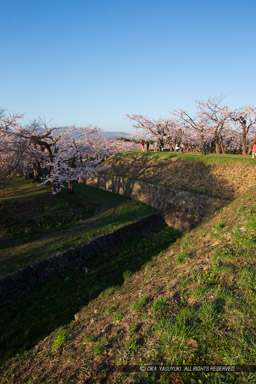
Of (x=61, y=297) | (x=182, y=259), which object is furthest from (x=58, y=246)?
(x=182, y=259)

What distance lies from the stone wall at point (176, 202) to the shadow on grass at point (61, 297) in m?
5.05

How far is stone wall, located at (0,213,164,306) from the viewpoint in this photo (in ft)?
35.5

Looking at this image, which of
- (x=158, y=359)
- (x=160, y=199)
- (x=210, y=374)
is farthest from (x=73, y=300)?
(x=160, y=199)

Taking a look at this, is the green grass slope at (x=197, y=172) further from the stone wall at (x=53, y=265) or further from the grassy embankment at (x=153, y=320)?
the stone wall at (x=53, y=265)

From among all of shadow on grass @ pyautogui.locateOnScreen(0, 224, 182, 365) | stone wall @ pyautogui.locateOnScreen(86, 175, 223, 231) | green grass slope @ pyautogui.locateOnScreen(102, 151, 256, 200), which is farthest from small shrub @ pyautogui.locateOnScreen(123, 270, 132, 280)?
green grass slope @ pyautogui.locateOnScreen(102, 151, 256, 200)

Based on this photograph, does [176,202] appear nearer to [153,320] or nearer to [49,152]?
[49,152]

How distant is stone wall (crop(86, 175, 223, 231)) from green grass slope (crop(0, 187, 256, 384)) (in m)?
9.78

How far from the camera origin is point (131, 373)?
4.59 meters

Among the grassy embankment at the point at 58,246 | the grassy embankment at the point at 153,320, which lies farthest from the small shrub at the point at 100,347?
the grassy embankment at the point at 58,246

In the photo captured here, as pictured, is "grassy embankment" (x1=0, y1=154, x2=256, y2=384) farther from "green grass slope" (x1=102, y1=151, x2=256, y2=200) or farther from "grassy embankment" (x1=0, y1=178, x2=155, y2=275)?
"green grass slope" (x1=102, y1=151, x2=256, y2=200)

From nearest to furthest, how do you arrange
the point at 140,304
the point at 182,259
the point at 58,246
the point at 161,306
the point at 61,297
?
1. the point at 161,306
2. the point at 140,304
3. the point at 182,259
4. the point at 61,297
5. the point at 58,246

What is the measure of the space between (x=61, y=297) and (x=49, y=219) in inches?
349

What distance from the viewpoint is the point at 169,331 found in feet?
16.8

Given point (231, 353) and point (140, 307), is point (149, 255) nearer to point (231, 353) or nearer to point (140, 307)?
point (140, 307)
